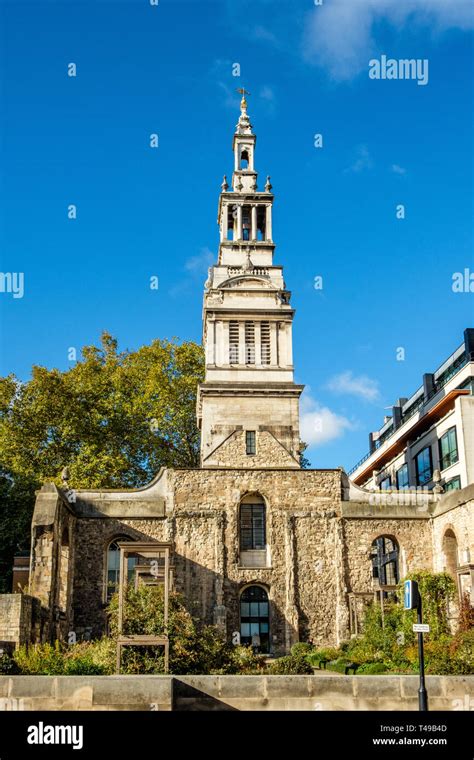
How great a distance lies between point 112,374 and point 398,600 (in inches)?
1004

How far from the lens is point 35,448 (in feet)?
149

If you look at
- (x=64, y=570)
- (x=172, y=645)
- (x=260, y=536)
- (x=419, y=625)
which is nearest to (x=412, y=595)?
(x=419, y=625)

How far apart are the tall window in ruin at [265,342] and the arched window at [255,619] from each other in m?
12.4

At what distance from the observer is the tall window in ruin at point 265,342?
4153cm

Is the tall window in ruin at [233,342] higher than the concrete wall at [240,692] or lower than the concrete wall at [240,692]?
higher

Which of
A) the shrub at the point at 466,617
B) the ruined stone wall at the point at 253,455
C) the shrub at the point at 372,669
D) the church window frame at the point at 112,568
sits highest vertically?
the ruined stone wall at the point at 253,455

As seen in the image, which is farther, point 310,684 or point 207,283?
point 207,283

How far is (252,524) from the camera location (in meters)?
35.7

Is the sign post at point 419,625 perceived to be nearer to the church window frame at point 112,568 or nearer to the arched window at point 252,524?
the arched window at point 252,524

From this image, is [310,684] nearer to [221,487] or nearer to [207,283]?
[221,487]

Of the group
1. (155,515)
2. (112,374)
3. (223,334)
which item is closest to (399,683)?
(155,515)

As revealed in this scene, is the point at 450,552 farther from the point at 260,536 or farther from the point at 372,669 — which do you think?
the point at 372,669

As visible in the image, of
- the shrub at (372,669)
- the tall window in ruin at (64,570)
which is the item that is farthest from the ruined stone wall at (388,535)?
the tall window in ruin at (64,570)
